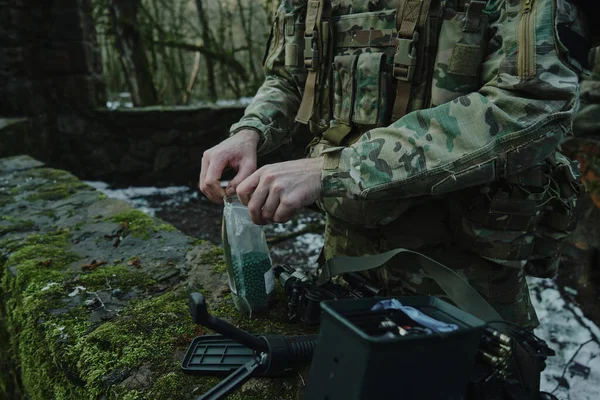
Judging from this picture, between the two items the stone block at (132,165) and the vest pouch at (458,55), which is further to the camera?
the stone block at (132,165)

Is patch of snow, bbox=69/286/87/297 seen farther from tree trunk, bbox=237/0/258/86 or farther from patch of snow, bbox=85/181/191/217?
tree trunk, bbox=237/0/258/86

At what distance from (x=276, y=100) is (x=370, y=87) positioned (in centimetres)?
40

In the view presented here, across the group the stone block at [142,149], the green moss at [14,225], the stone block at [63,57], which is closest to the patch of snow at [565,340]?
the green moss at [14,225]

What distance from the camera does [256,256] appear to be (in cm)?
119

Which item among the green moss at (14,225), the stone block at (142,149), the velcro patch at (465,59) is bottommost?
the stone block at (142,149)

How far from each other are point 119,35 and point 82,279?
6.82 metres

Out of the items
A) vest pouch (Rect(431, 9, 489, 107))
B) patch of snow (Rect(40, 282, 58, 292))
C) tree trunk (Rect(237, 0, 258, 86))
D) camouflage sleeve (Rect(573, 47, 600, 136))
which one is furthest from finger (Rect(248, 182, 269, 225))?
tree trunk (Rect(237, 0, 258, 86))

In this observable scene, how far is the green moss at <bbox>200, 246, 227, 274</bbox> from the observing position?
5.24 ft

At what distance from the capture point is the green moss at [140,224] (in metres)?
2.03

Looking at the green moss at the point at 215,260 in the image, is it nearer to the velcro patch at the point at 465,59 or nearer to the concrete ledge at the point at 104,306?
the concrete ledge at the point at 104,306

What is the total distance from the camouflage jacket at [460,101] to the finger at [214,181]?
340 millimetres

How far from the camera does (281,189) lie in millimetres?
965

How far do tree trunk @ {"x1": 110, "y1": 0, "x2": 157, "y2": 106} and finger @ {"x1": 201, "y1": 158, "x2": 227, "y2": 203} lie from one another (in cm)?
702

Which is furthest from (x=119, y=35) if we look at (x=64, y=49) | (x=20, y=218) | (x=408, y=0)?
(x=408, y=0)
